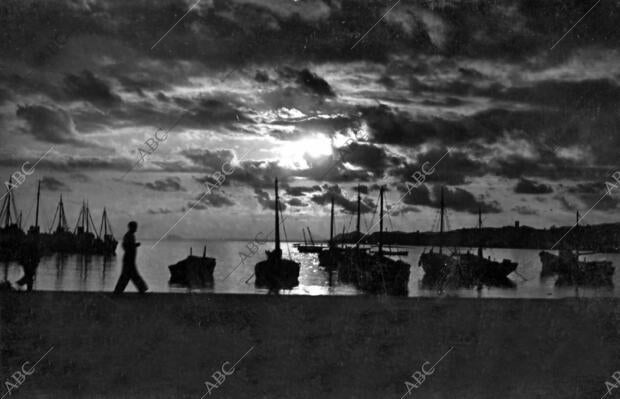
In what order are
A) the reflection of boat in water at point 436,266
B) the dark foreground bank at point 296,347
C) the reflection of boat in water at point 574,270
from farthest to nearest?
the reflection of boat in water at point 574,270 → the reflection of boat in water at point 436,266 → the dark foreground bank at point 296,347

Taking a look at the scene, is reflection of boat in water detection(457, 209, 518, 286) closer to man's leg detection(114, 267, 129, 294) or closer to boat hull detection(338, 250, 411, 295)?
boat hull detection(338, 250, 411, 295)

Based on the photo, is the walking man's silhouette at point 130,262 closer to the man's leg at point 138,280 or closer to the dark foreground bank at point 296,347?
the man's leg at point 138,280

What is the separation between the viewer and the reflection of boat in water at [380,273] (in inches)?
1793

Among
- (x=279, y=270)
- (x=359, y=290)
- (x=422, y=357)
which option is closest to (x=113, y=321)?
(x=422, y=357)

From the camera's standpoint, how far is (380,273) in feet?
155

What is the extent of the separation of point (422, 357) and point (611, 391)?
2.32 m

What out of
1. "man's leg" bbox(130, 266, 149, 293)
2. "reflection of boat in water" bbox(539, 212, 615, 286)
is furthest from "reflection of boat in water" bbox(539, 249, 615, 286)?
"man's leg" bbox(130, 266, 149, 293)

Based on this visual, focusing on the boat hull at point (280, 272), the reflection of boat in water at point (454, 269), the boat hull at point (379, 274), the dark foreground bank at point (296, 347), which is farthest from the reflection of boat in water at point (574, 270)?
the dark foreground bank at point (296, 347)

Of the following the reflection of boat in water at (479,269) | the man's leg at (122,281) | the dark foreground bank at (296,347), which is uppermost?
the reflection of boat in water at (479,269)

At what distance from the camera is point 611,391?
7684 mm

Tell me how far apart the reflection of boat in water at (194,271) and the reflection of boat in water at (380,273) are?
49.2 ft

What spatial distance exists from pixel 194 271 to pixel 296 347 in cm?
5774

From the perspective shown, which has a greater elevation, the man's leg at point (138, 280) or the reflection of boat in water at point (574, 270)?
the reflection of boat in water at point (574, 270)

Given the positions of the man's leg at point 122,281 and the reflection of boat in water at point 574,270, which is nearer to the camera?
the man's leg at point 122,281
